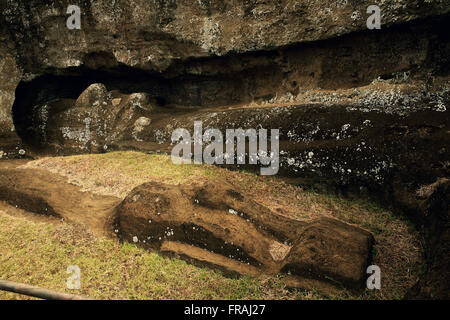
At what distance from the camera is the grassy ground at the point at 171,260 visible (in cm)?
386

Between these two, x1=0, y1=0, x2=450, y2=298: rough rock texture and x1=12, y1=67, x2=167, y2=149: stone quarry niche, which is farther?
x1=12, y1=67, x2=167, y2=149: stone quarry niche

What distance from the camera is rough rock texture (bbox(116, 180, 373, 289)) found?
385 cm

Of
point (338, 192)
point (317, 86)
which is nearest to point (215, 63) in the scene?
point (317, 86)

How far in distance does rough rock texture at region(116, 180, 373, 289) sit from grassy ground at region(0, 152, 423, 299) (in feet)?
0.75

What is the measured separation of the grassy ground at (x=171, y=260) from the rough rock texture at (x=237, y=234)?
0.23 meters

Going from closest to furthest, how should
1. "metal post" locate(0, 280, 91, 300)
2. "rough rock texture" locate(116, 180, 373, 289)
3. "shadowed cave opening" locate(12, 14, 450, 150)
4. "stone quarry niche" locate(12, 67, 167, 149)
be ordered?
"metal post" locate(0, 280, 91, 300)
"rough rock texture" locate(116, 180, 373, 289)
"shadowed cave opening" locate(12, 14, 450, 150)
"stone quarry niche" locate(12, 67, 167, 149)

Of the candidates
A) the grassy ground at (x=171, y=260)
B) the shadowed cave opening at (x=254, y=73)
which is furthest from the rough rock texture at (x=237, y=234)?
the shadowed cave opening at (x=254, y=73)

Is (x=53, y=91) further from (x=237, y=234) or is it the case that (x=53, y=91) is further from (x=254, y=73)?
(x=237, y=234)

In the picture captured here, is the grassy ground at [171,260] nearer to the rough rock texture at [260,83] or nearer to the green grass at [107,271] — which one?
the green grass at [107,271]

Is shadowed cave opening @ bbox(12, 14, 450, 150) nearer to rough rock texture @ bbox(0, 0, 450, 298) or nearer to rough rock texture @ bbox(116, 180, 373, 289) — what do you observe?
rough rock texture @ bbox(0, 0, 450, 298)

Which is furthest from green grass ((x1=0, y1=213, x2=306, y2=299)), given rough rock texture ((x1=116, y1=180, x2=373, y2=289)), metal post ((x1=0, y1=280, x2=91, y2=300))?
metal post ((x1=0, y1=280, x2=91, y2=300))

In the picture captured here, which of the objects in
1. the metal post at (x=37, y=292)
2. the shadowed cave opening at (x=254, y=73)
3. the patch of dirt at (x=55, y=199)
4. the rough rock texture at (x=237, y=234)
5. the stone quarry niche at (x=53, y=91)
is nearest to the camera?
the metal post at (x=37, y=292)

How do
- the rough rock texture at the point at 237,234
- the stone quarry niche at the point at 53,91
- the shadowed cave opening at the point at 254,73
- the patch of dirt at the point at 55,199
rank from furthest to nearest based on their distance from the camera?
the stone quarry niche at the point at 53,91 < the shadowed cave opening at the point at 254,73 < the patch of dirt at the point at 55,199 < the rough rock texture at the point at 237,234
